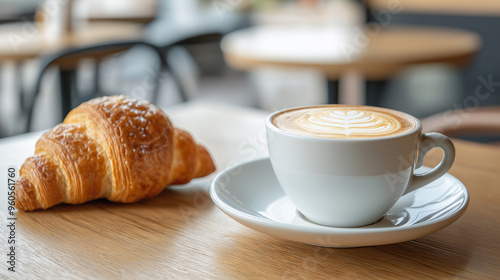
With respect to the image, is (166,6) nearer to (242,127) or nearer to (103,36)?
(103,36)

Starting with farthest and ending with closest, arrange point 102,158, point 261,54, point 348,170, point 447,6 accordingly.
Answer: point 447,6, point 261,54, point 102,158, point 348,170

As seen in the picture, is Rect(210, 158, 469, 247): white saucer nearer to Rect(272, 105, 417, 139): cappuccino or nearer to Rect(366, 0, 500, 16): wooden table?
Rect(272, 105, 417, 139): cappuccino

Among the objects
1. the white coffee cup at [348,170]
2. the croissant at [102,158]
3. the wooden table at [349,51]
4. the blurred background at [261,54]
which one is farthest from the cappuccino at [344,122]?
the wooden table at [349,51]

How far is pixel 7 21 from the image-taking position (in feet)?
9.25

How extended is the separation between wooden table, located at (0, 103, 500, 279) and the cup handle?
0.05 metres

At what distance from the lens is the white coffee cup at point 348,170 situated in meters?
0.47

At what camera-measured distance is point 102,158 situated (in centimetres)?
58

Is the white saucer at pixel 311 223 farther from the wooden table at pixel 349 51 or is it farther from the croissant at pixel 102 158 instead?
the wooden table at pixel 349 51

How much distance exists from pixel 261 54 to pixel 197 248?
1299mm

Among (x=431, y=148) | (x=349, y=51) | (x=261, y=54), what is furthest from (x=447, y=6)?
→ (x=431, y=148)

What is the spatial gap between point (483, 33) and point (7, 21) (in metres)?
2.40

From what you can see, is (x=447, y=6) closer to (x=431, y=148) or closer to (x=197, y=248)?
(x=431, y=148)

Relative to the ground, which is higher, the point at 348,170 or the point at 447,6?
the point at 348,170

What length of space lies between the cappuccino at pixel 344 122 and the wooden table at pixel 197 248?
10 centimetres
